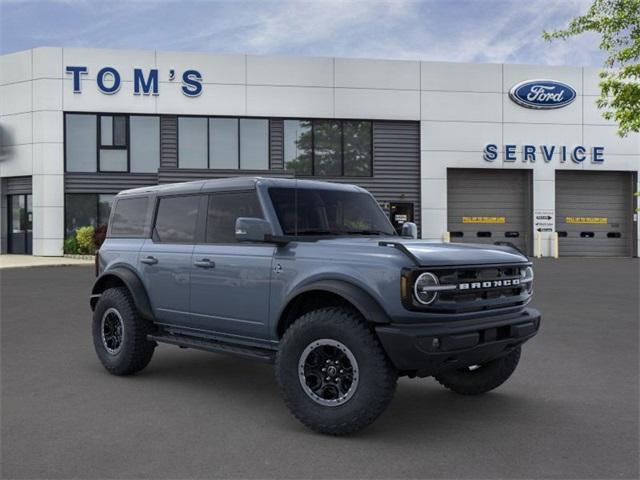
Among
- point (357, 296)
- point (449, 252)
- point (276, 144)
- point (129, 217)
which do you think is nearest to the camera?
point (357, 296)

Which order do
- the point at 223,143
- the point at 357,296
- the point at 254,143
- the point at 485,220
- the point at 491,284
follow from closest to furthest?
1. the point at 357,296
2. the point at 491,284
3. the point at 223,143
4. the point at 254,143
5. the point at 485,220

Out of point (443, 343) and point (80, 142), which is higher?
point (80, 142)

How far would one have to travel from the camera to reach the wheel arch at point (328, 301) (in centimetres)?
443

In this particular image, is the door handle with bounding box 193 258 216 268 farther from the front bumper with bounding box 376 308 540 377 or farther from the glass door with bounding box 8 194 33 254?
the glass door with bounding box 8 194 33 254

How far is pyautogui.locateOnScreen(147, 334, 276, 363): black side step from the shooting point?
5.16m

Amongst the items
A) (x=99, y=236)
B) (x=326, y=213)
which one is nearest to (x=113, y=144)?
(x=99, y=236)

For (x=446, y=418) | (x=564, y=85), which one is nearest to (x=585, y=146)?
(x=564, y=85)

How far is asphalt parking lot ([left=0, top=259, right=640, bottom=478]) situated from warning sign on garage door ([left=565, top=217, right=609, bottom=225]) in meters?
24.8

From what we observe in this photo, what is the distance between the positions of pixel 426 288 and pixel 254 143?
2504 centimetres

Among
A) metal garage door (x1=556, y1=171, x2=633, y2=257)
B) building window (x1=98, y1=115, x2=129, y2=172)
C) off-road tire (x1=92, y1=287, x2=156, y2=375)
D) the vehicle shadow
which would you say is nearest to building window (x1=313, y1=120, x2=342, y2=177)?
building window (x1=98, y1=115, x2=129, y2=172)

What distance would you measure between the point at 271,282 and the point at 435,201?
2558cm

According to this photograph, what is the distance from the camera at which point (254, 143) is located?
94.2ft

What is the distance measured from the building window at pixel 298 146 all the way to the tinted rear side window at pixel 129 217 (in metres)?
22.1

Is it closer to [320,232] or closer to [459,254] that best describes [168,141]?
[320,232]
